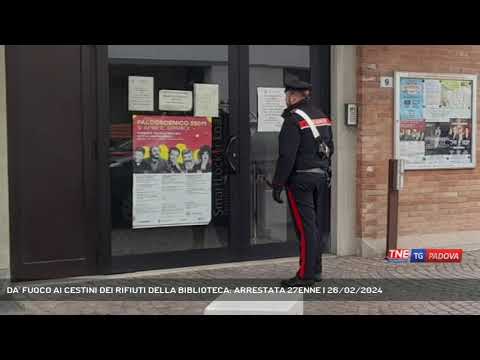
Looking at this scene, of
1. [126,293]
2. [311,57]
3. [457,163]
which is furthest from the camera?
[457,163]

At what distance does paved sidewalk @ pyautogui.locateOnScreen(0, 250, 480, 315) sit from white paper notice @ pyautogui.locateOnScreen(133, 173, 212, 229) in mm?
529

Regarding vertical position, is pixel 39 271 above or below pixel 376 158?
below

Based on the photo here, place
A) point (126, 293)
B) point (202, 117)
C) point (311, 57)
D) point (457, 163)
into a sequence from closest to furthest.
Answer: point (126, 293) → point (202, 117) → point (311, 57) → point (457, 163)

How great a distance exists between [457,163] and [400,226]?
3.59 feet

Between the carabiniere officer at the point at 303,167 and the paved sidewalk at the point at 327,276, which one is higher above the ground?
the carabiniere officer at the point at 303,167

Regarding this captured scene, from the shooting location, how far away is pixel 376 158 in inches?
291

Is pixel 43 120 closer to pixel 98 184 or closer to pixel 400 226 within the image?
pixel 98 184

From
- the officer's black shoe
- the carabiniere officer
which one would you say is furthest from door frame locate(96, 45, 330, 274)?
the officer's black shoe

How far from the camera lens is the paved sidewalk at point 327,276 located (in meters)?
5.35

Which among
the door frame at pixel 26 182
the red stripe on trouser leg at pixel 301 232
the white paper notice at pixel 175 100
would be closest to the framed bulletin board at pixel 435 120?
the red stripe on trouser leg at pixel 301 232

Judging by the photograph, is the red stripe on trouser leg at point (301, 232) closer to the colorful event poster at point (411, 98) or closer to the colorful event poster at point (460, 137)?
the colorful event poster at point (411, 98)

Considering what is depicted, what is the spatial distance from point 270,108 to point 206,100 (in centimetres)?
76

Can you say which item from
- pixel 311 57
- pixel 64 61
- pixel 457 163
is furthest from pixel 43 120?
pixel 457 163

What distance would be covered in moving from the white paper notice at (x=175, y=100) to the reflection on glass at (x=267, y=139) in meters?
0.72
